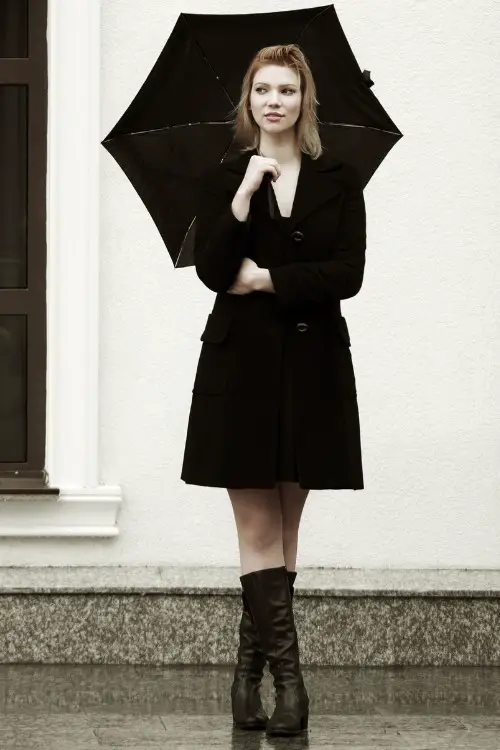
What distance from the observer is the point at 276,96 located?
4555mm

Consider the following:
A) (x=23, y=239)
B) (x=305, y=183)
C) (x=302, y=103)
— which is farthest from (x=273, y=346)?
(x=23, y=239)

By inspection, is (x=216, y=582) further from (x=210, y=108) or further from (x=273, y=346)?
(x=210, y=108)

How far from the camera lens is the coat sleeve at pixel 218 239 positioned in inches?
178

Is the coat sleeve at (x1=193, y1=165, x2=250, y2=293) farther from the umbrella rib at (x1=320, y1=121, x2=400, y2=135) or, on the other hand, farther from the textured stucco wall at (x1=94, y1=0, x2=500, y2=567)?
the textured stucco wall at (x1=94, y1=0, x2=500, y2=567)

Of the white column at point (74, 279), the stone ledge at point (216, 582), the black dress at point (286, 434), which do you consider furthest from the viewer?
the white column at point (74, 279)

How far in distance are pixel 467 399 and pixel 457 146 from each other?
39.2 inches

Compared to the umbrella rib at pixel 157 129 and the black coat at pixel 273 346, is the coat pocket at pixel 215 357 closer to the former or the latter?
the black coat at pixel 273 346

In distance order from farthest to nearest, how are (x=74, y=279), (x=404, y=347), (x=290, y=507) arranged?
1. (x=404, y=347)
2. (x=74, y=279)
3. (x=290, y=507)

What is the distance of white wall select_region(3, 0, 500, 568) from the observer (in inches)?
245

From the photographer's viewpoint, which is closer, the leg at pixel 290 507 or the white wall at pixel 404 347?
the leg at pixel 290 507

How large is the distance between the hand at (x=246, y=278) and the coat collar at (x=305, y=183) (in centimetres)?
16

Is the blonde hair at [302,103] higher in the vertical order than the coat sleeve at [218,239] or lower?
higher

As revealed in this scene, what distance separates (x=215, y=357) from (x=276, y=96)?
765 millimetres

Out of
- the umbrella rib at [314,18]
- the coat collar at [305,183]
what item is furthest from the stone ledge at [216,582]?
the umbrella rib at [314,18]
